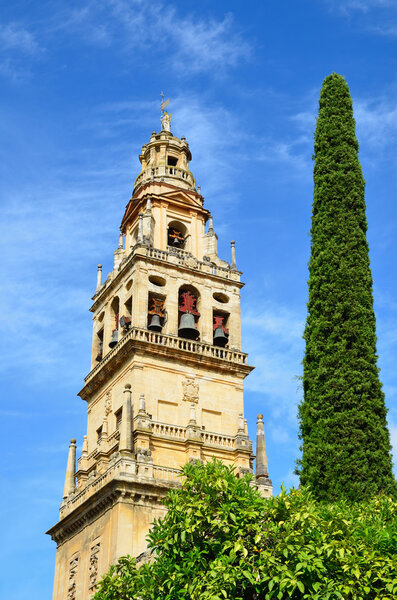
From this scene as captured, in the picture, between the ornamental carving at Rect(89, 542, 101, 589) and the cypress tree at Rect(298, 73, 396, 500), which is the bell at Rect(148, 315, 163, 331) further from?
the cypress tree at Rect(298, 73, 396, 500)

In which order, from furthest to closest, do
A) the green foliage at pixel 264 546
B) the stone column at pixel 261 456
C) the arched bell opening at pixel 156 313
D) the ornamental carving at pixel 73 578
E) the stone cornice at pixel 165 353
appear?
1. the arched bell opening at pixel 156 313
2. the stone cornice at pixel 165 353
3. the stone column at pixel 261 456
4. the ornamental carving at pixel 73 578
5. the green foliage at pixel 264 546

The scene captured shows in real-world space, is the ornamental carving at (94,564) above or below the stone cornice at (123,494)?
below

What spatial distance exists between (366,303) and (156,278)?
18.3 m

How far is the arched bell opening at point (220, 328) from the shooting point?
45.9 metres

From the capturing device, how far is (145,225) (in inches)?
1866

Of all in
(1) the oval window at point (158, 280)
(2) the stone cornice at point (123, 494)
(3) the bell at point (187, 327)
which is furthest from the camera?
(1) the oval window at point (158, 280)

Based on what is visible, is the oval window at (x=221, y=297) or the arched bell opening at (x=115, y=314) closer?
the arched bell opening at (x=115, y=314)

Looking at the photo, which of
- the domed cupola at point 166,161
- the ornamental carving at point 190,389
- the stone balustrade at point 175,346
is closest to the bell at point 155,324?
the stone balustrade at point 175,346

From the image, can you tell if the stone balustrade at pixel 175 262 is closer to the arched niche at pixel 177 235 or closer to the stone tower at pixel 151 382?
the stone tower at pixel 151 382

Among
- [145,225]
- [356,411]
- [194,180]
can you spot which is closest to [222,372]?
[145,225]

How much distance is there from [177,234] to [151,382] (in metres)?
11.0

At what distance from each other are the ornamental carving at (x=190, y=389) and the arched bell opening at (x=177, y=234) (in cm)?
928

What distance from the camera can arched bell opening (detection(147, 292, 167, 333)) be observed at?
145 feet

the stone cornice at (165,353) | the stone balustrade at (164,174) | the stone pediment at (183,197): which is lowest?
the stone cornice at (165,353)
